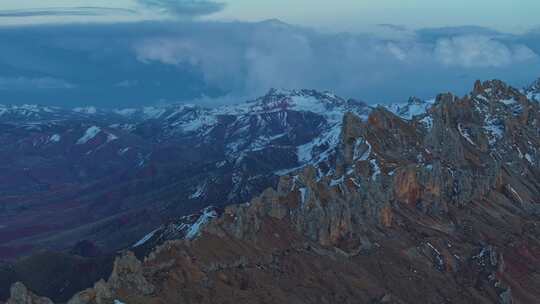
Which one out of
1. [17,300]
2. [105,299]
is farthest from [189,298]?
[17,300]

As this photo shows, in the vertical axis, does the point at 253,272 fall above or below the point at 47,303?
below

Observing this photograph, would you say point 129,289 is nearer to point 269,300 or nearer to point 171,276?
point 171,276

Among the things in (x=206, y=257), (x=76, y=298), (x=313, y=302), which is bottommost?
(x=313, y=302)

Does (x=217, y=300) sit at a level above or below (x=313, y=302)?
above

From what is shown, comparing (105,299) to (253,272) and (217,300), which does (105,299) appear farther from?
(253,272)

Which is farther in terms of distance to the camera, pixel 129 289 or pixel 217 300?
pixel 217 300

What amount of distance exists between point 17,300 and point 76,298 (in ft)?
35.7

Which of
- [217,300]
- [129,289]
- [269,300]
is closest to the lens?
[129,289]

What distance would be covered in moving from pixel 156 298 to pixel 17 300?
92.9 feet

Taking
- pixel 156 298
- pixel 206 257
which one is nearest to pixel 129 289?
pixel 156 298

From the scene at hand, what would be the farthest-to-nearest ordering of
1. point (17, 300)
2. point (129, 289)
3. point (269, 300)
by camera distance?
1. point (269, 300)
2. point (129, 289)
3. point (17, 300)

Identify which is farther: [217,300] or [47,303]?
[217,300]

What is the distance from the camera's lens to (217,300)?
570 feet

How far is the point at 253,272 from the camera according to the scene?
196625mm
